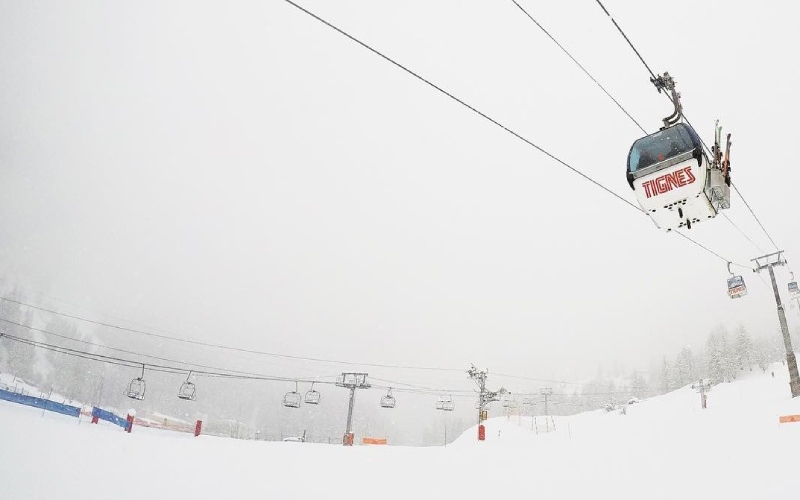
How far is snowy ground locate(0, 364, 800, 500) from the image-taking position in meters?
7.74

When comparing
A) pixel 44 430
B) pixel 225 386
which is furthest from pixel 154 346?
pixel 44 430

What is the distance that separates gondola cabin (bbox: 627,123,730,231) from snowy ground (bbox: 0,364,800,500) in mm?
5102

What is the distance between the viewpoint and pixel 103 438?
491 inches

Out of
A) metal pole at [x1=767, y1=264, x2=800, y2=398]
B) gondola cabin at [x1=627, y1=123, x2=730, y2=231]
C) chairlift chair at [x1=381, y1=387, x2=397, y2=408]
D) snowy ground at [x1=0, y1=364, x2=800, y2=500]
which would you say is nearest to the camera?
gondola cabin at [x1=627, y1=123, x2=730, y2=231]

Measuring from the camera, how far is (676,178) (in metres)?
7.05

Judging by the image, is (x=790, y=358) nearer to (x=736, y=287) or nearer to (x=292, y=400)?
(x=736, y=287)

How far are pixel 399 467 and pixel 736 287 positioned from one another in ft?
62.0

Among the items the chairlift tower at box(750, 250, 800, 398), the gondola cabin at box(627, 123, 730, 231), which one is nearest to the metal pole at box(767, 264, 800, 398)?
the chairlift tower at box(750, 250, 800, 398)

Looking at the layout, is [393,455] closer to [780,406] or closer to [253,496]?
[253,496]

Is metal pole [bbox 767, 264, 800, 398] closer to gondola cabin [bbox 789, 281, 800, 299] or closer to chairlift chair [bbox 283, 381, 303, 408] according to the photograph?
gondola cabin [bbox 789, 281, 800, 299]

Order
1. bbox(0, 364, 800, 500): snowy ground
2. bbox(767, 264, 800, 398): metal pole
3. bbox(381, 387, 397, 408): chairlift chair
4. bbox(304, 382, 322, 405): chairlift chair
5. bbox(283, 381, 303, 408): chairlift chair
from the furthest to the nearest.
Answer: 1. bbox(381, 387, 397, 408): chairlift chair
2. bbox(304, 382, 322, 405): chairlift chair
3. bbox(283, 381, 303, 408): chairlift chair
4. bbox(767, 264, 800, 398): metal pole
5. bbox(0, 364, 800, 500): snowy ground

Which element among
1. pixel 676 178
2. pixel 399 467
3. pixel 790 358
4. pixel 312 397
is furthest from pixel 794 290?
pixel 312 397

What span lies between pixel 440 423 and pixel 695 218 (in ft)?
472

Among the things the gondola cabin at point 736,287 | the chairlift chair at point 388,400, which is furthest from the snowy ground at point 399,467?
the chairlift chair at point 388,400
